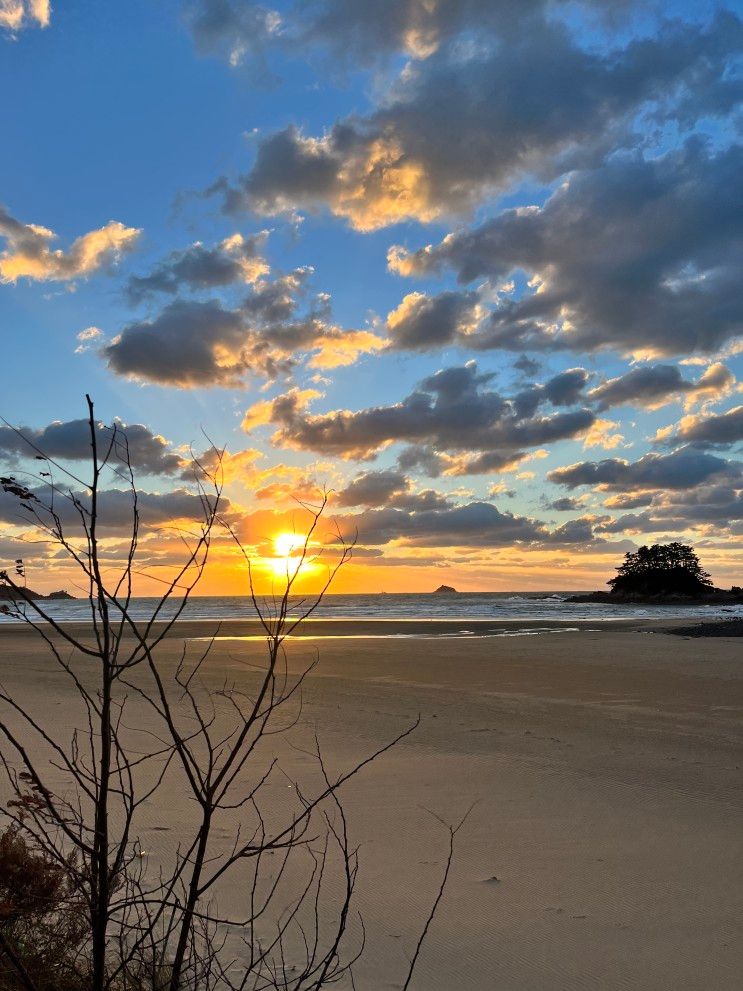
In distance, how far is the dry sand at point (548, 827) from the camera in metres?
3.17

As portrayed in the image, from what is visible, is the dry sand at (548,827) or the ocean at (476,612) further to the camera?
the ocean at (476,612)

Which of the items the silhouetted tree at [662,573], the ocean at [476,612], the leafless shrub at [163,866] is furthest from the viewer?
the silhouetted tree at [662,573]

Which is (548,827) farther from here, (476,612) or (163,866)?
(476,612)

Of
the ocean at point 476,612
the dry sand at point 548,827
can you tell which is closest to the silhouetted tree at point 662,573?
the ocean at point 476,612

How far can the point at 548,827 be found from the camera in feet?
15.7

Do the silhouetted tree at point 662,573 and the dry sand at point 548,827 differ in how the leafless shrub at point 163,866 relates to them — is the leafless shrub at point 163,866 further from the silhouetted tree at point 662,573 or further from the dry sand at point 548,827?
the silhouetted tree at point 662,573

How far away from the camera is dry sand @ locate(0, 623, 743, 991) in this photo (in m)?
3.17

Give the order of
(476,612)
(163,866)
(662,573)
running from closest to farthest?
(163,866) < (476,612) < (662,573)

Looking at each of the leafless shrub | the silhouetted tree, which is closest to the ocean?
the silhouetted tree

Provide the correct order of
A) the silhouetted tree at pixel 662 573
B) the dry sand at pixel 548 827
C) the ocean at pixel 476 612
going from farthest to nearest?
the silhouetted tree at pixel 662 573 < the ocean at pixel 476 612 < the dry sand at pixel 548 827

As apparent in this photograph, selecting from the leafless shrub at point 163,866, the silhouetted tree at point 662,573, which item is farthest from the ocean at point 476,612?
the leafless shrub at point 163,866

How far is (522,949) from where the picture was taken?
323 cm

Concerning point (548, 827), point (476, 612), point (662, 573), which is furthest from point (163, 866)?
point (662, 573)

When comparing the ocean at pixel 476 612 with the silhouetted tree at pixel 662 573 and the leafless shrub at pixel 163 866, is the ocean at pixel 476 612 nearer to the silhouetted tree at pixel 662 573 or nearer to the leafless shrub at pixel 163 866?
the silhouetted tree at pixel 662 573
